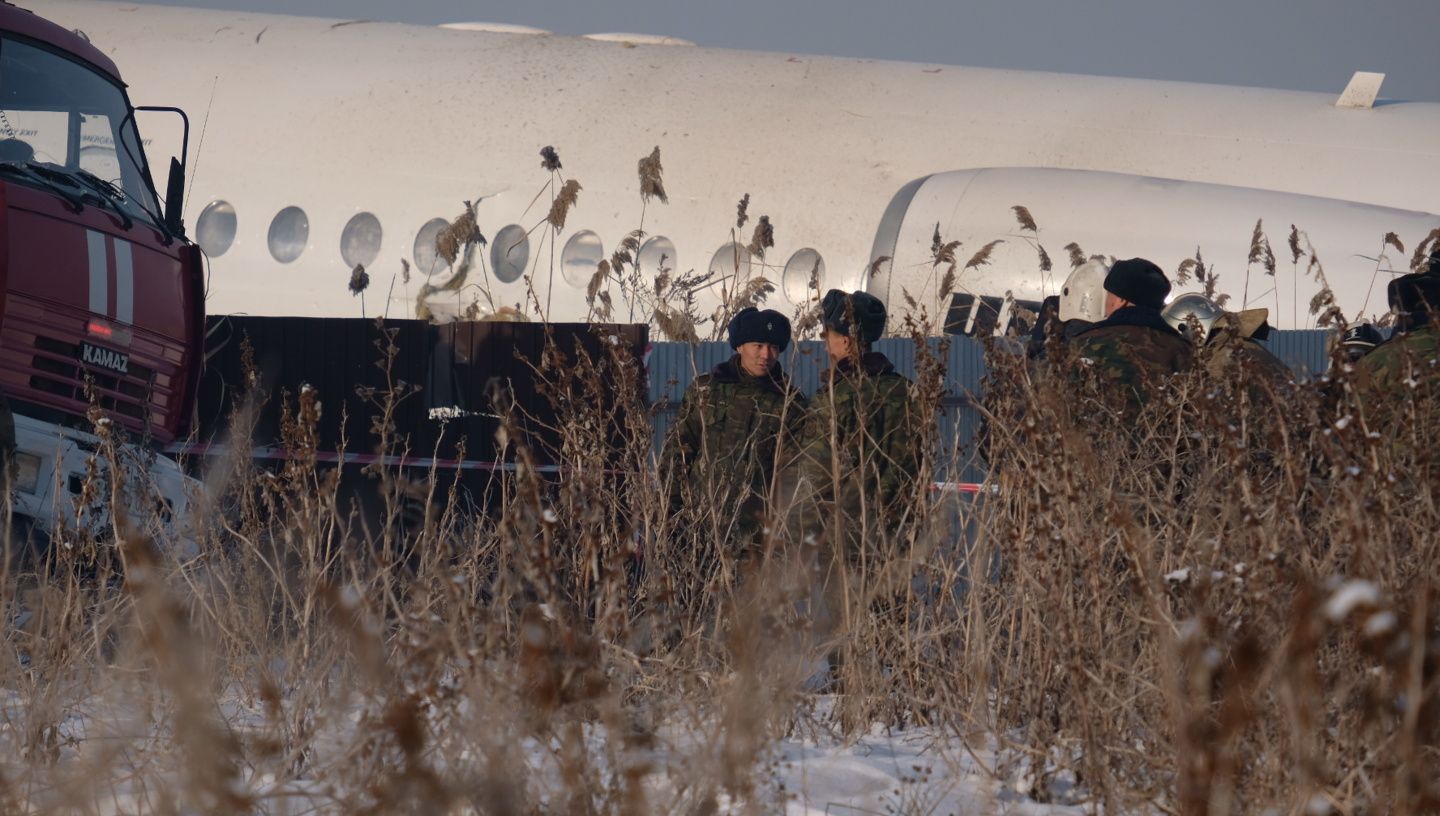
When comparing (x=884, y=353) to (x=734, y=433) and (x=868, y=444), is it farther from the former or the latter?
(x=868, y=444)

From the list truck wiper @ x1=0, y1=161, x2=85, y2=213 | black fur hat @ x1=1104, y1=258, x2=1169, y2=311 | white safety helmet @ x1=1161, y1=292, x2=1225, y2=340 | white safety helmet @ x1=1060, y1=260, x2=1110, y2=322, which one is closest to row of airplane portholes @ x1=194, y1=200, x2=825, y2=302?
white safety helmet @ x1=1161, y1=292, x2=1225, y2=340

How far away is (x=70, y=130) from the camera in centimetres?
810

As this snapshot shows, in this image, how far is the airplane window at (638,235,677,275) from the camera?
14336 millimetres

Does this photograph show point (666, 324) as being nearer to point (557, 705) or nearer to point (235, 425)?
point (235, 425)

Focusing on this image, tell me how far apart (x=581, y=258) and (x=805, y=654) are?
1074cm

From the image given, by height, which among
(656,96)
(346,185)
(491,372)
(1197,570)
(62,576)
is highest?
(656,96)

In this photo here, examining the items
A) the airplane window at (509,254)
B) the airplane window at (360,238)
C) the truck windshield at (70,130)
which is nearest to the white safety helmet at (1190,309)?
the truck windshield at (70,130)

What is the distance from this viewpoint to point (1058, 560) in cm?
415

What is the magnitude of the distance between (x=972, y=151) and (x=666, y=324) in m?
4.31

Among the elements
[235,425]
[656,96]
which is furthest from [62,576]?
[656,96]

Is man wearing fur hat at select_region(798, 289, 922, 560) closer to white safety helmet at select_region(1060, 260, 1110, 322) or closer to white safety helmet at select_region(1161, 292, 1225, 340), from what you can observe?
white safety helmet at select_region(1060, 260, 1110, 322)

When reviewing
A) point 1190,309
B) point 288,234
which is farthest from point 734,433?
point 288,234

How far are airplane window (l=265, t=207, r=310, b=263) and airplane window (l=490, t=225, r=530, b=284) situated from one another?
2060 millimetres

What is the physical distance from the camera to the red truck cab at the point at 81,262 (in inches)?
289
